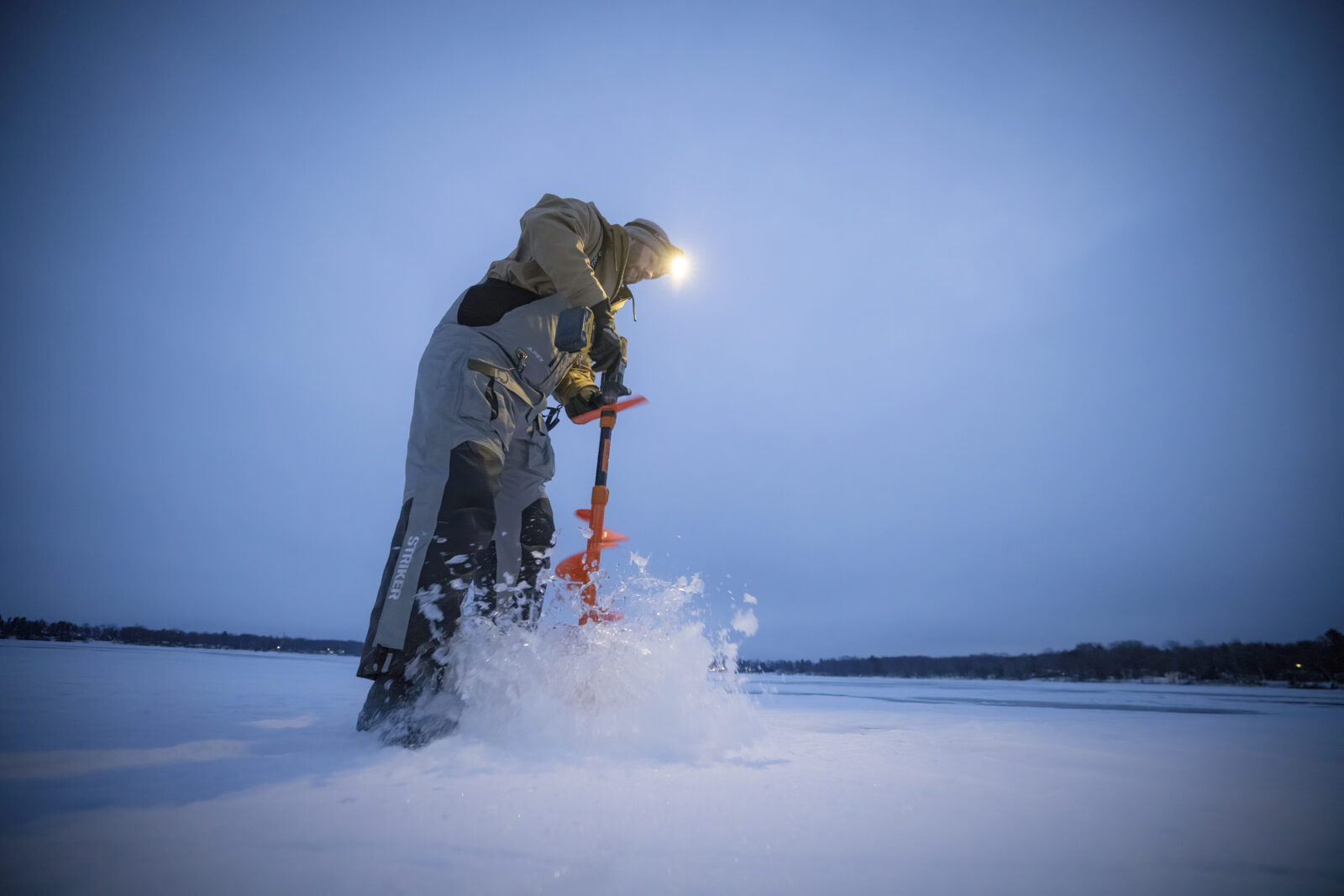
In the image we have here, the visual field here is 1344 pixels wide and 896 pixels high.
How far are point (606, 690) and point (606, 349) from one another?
146 cm

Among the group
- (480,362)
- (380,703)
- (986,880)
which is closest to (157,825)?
(380,703)

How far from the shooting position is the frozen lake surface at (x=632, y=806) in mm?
557

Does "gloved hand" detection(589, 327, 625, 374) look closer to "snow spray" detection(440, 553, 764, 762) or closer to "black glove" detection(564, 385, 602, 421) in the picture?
"black glove" detection(564, 385, 602, 421)

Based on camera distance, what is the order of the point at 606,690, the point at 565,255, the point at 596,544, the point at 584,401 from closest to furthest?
1. the point at 606,690
2. the point at 565,255
3. the point at 596,544
4. the point at 584,401

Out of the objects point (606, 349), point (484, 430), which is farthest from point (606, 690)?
point (606, 349)

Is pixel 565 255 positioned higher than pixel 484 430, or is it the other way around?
pixel 565 255

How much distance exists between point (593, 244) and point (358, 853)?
208cm

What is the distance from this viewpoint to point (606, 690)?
1.42 meters

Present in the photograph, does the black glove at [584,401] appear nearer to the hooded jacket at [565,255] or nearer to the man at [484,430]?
the man at [484,430]

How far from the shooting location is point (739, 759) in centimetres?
116

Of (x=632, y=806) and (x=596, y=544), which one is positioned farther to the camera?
(x=596, y=544)

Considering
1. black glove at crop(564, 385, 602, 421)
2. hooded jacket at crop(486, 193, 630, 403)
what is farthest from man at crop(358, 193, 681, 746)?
black glove at crop(564, 385, 602, 421)

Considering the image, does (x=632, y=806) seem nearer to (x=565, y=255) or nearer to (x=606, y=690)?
(x=606, y=690)

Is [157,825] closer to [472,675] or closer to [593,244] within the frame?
[472,675]
